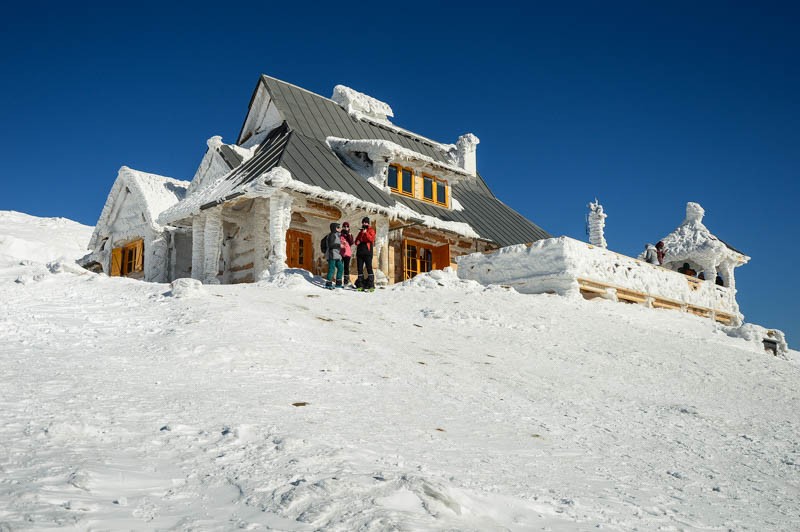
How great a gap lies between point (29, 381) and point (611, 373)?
6916mm

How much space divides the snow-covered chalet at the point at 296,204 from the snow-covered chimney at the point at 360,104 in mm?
51

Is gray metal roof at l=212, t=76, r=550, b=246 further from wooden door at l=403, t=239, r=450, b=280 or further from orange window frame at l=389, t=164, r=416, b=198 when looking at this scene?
wooden door at l=403, t=239, r=450, b=280

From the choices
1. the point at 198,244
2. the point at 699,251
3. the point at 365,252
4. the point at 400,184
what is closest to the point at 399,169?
the point at 400,184

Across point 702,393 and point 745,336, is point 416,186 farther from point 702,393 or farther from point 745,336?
point 702,393

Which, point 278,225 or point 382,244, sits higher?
point 278,225

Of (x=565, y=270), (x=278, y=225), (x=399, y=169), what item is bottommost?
(x=565, y=270)

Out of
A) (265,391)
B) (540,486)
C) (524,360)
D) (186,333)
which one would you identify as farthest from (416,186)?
(540,486)

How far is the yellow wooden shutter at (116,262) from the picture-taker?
893 inches

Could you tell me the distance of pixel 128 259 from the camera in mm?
22375

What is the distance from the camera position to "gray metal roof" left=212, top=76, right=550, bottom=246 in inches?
689

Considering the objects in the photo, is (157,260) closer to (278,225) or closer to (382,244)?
(278,225)

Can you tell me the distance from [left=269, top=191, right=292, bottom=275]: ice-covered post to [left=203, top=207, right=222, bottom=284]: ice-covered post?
214 centimetres

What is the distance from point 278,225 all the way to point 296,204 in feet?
4.97

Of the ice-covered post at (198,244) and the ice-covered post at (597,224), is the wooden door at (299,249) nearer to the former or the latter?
the ice-covered post at (198,244)
